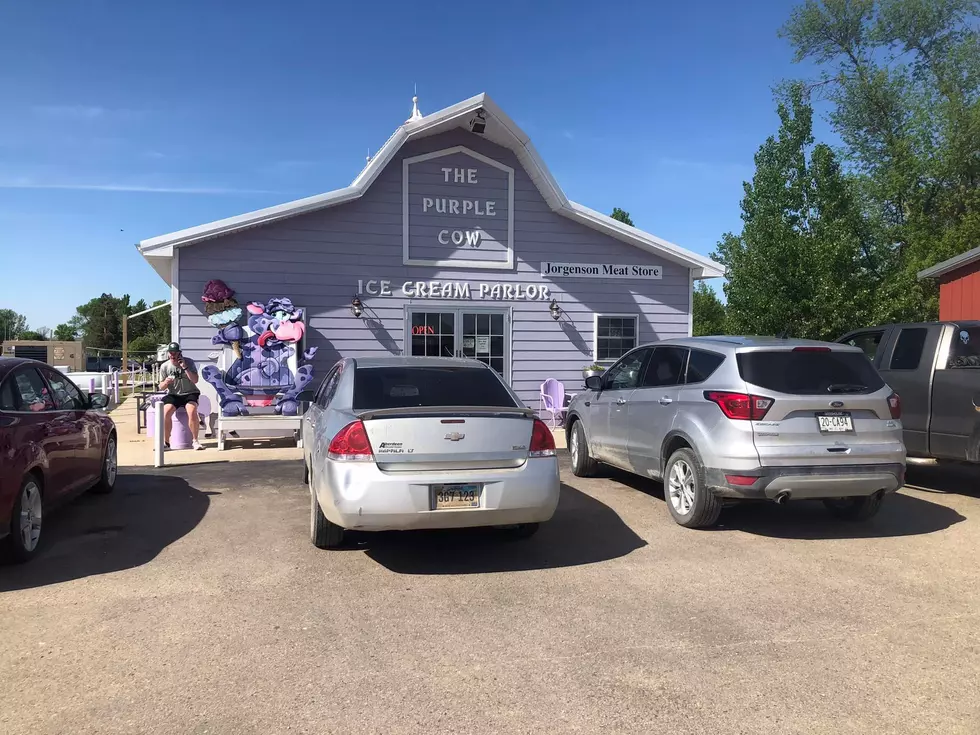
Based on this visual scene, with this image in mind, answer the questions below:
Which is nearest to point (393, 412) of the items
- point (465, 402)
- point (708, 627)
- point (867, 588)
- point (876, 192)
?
point (465, 402)

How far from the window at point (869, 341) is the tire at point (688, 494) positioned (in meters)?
3.84

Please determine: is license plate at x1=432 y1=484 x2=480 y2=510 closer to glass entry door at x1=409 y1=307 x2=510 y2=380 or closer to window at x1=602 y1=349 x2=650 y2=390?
window at x1=602 y1=349 x2=650 y2=390

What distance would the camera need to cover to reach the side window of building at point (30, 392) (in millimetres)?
5609

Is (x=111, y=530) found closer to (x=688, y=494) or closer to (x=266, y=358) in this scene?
(x=688, y=494)

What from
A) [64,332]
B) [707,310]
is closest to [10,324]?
[64,332]

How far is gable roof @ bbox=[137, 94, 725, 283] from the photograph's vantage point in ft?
39.0

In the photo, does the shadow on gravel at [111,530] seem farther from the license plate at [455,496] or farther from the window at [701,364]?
the window at [701,364]

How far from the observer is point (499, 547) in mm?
A: 5777

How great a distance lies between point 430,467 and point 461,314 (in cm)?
866

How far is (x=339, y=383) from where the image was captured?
19.8 ft

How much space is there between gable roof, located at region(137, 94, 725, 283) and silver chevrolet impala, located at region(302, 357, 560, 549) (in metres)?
7.64

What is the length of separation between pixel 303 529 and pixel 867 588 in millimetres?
4349

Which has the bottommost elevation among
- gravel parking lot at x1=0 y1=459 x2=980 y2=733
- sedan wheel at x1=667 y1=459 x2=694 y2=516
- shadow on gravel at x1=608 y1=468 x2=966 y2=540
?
gravel parking lot at x1=0 y1=459 x2=980 y2=733

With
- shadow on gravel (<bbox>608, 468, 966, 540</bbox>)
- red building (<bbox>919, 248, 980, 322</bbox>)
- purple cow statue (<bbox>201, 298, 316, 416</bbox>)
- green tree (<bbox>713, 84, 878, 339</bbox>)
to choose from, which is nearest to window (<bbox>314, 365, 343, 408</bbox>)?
shadow on gravel (<bbox>608, 468, 966, 540</bbox>)
